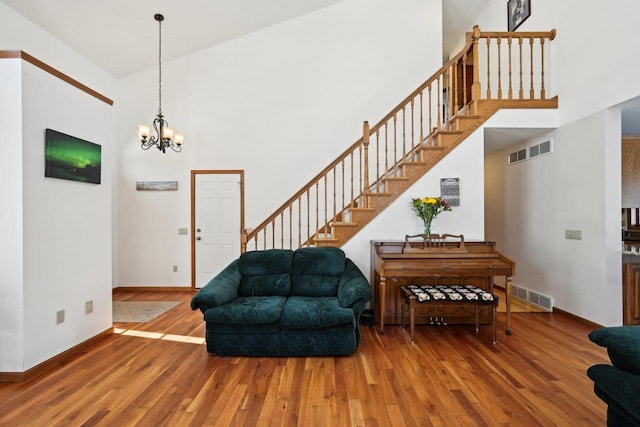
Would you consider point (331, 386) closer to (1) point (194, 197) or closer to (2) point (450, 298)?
(2) point (450, 298)

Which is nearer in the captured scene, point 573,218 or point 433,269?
point 433,269

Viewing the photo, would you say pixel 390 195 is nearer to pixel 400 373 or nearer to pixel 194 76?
pixel 400 373

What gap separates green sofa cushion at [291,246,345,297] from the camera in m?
3.46

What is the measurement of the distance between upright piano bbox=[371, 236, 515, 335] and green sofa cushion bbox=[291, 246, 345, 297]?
1.57 feet

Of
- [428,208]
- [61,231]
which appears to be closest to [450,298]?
[428,208]

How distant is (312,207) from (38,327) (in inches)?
149

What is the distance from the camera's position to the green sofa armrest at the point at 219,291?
9.33ft

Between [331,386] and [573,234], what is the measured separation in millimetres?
3536

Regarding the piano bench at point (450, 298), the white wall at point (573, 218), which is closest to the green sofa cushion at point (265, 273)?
the piano bench at point (450, 298)

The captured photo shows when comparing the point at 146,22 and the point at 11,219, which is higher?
the point at 146,22

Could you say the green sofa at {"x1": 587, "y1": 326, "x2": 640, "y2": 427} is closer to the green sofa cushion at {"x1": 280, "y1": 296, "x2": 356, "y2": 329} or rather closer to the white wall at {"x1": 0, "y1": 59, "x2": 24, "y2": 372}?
the green sofa cushion at {"x1": 280, "y1": 296, "x2": 356, "y2": 329}

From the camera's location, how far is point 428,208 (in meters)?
3.80

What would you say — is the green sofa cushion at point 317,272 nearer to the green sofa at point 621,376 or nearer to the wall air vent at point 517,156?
the green sofa at point 621,376

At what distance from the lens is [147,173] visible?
5.66m
